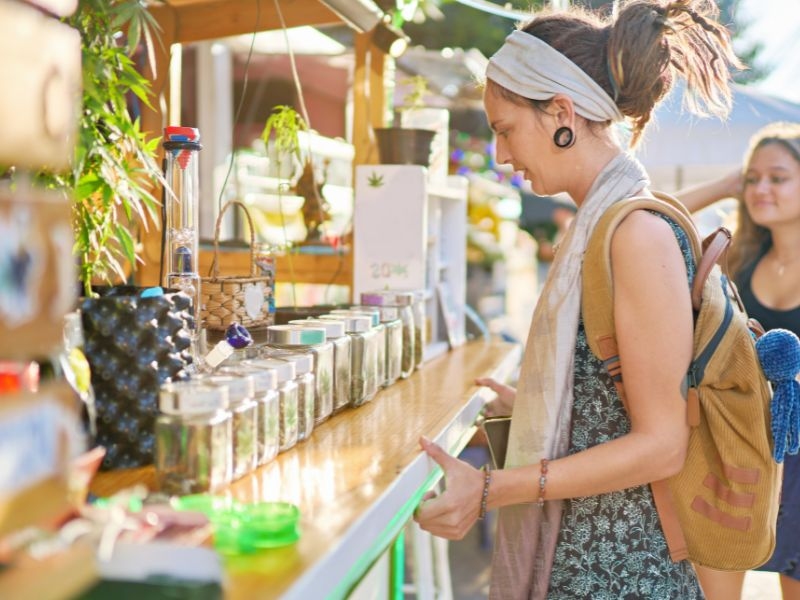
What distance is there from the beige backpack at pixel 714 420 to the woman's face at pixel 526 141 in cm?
18

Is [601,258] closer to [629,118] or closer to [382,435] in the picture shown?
[629,118]

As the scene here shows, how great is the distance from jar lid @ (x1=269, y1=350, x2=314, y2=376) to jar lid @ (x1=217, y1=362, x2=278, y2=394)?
0.09 m

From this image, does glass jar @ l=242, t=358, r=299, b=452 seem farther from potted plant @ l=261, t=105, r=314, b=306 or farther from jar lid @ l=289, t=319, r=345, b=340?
potted plant @ l=261, t=105, r=314, b=306

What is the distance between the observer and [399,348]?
2113 millimetres

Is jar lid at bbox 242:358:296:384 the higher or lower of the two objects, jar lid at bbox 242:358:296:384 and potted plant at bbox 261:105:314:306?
the lower

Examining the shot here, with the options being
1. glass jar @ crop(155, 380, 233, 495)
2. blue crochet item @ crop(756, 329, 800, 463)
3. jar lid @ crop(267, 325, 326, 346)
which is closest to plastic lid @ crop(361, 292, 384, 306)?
jar lid @ crop(267, 325, 326, 346)

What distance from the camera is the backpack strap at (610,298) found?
4.39 ft

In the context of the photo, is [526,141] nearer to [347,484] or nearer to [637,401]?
[637,401]

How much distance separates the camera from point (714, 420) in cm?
135

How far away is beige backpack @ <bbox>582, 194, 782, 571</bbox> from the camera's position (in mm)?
1337

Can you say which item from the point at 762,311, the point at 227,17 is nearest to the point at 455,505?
the point at 227,17

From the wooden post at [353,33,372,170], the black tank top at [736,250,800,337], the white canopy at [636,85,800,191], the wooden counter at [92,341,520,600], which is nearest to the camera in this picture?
→ the wooden counter at [92,341,520,600]

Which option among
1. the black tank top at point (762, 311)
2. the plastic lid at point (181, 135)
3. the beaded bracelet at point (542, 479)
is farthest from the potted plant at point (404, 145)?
the beaded bracelet at point (542, 479)

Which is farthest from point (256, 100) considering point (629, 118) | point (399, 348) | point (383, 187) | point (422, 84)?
point (629, 118)
